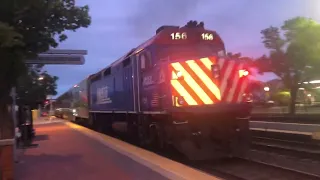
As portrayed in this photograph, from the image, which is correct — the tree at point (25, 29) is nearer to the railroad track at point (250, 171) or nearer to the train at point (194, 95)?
the train at point (194, 95)

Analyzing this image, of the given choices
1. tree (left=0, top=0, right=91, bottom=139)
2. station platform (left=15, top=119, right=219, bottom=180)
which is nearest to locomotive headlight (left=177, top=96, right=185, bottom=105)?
station platform (left=15, top=119, right=219, bottom=180)

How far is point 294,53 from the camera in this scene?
115 feet

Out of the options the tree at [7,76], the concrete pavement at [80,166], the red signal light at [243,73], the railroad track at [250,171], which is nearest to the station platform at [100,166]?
the concrete pavement at [80,166]

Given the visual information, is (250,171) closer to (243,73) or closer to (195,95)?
(195,95)

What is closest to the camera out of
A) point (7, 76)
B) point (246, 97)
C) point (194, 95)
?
point (7, 76)

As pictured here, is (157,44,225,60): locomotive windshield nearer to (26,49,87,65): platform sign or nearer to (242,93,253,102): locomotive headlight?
(242,93,253,102): locomotive headlight

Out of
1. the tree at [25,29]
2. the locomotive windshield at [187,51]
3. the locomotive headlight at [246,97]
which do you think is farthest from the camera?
the locomotive windshield at [187,51]

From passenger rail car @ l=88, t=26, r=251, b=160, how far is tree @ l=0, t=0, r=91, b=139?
2907 millimetres

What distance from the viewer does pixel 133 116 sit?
52.6ft

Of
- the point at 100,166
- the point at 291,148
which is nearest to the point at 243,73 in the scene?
the point at 291,148

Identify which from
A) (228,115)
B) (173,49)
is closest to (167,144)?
(228,115)

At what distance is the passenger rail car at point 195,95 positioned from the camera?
11.6 metres

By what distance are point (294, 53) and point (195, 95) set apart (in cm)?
2549

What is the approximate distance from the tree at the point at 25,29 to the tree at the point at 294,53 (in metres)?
25.6
